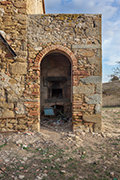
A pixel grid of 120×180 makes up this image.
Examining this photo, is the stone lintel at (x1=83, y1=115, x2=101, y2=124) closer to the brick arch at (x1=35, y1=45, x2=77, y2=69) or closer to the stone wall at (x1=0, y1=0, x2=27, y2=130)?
the brick arch at (x1=35, y1=45, x2=77, y2=69)

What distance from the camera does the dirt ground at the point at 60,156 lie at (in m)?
2.63

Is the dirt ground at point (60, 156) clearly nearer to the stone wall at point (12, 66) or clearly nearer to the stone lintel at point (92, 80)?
the stone wall at point (12, 66)

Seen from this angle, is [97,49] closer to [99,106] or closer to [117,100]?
[99,106]

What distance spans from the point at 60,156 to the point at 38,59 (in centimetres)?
318

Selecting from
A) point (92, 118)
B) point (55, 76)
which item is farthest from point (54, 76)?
point (92, 118)

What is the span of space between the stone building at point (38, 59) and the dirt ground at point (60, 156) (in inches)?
20.8

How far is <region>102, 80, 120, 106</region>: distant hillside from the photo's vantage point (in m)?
12.9

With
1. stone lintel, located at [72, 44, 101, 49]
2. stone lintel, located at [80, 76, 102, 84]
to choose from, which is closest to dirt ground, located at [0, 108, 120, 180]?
stone lintel, located at [80, 76, 102, 84]

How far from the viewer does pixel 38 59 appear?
186 inches

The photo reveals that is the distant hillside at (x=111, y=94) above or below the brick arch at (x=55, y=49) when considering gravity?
below

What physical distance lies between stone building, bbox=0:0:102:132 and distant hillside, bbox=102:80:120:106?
8.92m

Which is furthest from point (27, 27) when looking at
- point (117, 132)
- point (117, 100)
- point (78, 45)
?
point (117, 100)

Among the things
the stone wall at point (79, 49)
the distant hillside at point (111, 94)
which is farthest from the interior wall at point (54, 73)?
the distant hillside at point (111, 94)

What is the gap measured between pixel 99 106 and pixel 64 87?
10.8 ft
